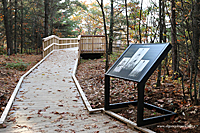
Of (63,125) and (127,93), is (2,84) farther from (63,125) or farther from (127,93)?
(127,93)

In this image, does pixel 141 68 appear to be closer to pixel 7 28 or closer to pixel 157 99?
pixel 157 99

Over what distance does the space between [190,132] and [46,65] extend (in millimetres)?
8979

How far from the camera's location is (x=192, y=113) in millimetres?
4160

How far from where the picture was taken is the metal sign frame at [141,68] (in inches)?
148

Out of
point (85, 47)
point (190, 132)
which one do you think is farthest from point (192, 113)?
point (85, 47)

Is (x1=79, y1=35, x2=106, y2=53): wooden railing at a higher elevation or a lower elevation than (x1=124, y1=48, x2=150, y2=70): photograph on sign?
higher

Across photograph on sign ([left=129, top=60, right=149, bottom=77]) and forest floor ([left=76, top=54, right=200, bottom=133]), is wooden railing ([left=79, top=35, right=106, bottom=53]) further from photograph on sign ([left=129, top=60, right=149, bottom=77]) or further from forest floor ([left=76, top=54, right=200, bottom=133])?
photograph on sign ([left=129, top=60, right=149, bottom=77])

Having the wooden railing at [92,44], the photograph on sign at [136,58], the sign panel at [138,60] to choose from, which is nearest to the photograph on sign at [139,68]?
the sign panel at [138,60]

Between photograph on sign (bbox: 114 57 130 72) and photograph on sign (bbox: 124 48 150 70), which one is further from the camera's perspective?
photograph on sign (bbox: 114 57 130 72)

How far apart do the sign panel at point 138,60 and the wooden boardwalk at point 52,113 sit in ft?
3.82

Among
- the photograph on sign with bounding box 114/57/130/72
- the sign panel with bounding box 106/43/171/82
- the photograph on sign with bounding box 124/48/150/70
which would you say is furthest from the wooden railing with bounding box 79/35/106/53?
the photograph on sign with bounding box 124/48/150/70

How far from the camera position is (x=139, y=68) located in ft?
13.2

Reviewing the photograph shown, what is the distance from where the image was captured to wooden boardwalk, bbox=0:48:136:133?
3.92 m

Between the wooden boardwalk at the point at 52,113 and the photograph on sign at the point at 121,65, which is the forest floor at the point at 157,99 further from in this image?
the photograph on sign at the point at 121,65
